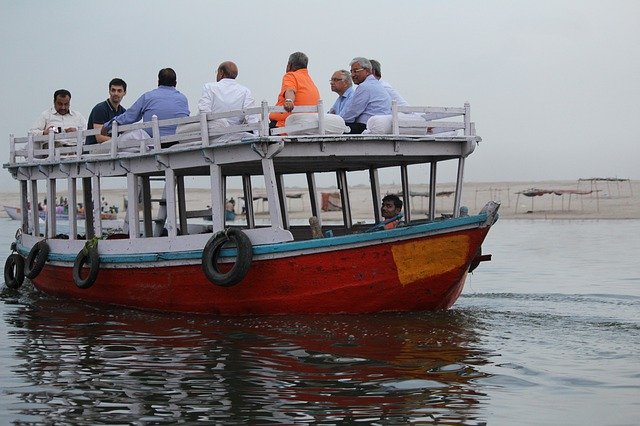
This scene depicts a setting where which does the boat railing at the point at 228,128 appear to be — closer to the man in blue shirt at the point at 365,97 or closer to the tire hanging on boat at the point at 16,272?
the man in blue shirt at the point at 365,97

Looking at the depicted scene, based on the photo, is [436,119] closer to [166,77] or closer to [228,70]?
[228,70]

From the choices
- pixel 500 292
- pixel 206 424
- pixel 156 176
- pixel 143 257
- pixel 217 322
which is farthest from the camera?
pixel 500 292

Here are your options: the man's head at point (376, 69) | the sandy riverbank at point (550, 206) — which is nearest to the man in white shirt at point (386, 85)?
the man's head at point (376, 69)

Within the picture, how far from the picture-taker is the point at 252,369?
979 cm

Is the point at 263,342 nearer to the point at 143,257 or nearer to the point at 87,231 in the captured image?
the point at 143,257

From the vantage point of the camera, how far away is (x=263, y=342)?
449 inches

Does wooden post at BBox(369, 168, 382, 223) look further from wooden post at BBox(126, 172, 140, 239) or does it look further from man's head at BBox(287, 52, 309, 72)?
wooden post at BBox(126, 172, 140, 239)

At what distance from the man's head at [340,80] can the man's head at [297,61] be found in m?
0.63

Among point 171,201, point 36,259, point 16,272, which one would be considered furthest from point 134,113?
point 16,272

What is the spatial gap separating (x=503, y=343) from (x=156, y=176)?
6.66m

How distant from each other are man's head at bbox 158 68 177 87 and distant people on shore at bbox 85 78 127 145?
1.88 metres

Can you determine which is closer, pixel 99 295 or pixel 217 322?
pixel 217 322

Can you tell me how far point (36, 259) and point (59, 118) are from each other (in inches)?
104

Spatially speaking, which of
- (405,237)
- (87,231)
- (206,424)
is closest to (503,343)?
(405,237)
